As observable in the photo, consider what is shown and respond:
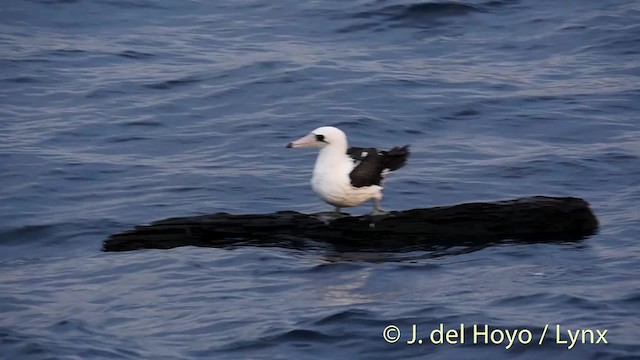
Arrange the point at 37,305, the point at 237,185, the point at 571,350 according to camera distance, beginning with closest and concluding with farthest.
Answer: the point at 571,350
the point at 37,305
the point at 237,185

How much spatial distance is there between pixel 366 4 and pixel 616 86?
19.2ft

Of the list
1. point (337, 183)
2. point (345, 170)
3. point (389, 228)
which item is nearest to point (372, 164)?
point (345, 170)

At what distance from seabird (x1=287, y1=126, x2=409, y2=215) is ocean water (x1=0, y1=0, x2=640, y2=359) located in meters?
0.55

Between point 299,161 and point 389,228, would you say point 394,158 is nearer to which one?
point 389,228

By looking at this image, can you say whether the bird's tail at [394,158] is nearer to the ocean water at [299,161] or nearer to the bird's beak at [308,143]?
the bird's beak at [308,143]

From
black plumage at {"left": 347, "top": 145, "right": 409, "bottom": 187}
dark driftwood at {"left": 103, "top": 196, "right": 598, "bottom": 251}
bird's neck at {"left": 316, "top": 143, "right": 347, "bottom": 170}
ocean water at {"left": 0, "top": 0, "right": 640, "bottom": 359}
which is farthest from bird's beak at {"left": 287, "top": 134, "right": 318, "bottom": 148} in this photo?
ocean water at {"left": 0, "top": 0, "right": 640, "bottom": 359}

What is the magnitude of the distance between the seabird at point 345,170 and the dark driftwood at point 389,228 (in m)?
0.32

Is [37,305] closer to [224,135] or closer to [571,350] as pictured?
[571,350]

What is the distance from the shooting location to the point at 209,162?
15.9m

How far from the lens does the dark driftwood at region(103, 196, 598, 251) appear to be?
1088 cm

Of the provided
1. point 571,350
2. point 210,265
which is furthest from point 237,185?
point 571,350

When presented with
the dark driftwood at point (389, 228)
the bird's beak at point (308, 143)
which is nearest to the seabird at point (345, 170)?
the bird's beak at point (308, 143)

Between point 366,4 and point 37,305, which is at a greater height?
point 366,4

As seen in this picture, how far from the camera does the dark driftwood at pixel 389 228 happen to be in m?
10.9
